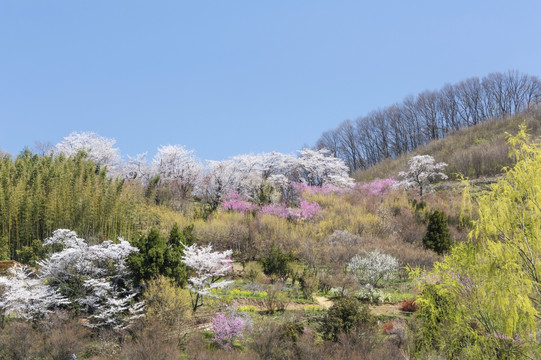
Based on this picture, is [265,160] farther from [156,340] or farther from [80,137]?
[156,340]

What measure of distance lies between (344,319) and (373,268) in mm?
5384

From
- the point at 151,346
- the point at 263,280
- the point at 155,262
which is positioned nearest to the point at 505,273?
the point at 151,346

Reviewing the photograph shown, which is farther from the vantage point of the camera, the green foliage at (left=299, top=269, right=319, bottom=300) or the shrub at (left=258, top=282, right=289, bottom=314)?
the green foliage at (left=299, top=269, right=319, bottom=300)

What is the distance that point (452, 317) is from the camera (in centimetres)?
784

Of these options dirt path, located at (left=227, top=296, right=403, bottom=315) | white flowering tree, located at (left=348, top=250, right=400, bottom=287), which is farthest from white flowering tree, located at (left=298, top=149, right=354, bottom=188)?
dirt path, located at (left=227, top=296, right=403, bottom=315)

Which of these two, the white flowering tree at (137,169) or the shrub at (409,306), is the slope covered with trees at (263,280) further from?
the white flowering tree at (137,169)

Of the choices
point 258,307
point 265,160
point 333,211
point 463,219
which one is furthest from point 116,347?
point 265,160

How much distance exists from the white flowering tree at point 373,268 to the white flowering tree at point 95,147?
25774 mm

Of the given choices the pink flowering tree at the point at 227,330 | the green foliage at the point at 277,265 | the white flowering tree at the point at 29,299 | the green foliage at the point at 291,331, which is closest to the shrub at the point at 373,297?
the green foliage at the point at 277,265

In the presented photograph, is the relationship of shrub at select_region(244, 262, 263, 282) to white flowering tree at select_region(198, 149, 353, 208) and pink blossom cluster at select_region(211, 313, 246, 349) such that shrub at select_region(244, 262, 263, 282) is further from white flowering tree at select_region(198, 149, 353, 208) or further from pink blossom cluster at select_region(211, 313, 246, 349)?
white flowering tree at select_region(198, 149, 353, 208)

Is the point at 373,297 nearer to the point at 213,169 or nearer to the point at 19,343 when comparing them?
the point at 19,343

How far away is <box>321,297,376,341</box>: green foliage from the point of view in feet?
29.2

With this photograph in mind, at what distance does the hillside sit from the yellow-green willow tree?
2625 centimetres

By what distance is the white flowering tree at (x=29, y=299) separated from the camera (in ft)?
30.7
